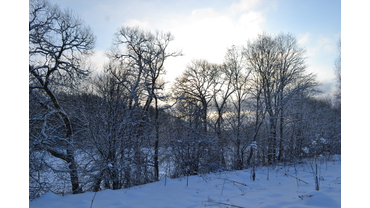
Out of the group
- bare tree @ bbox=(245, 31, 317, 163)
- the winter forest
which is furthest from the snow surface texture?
bare tree @ bbox=(245, 31, 317, 163)

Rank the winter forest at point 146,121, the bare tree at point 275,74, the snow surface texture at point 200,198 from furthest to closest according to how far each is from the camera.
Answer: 1. the bare tree at point 275,74
2. the winter forest at point 146,121
3. the snow surface texture at point 200,198

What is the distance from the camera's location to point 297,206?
316 centimetres

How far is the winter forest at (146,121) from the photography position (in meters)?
7.08

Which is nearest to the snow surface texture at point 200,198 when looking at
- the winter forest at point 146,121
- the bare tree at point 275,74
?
the winter forest at point 146,121

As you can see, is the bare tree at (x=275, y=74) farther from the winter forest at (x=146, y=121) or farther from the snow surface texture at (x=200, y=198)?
the snow surface texture at (x=200, y=198)

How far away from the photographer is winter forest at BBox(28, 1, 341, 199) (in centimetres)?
708

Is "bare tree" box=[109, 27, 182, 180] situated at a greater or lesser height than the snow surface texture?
greater

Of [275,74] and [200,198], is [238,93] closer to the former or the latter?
[275,74]

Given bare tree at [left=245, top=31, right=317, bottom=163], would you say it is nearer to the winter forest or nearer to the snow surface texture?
the winter forest

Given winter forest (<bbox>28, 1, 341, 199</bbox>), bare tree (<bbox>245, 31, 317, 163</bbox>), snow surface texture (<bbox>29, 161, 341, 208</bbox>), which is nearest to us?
snow surface texture (<bbox>29, 161, 341, 208</bbox>)

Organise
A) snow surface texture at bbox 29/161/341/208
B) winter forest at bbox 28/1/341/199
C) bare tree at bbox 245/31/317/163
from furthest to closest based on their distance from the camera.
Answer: bare tree at bbox 245/31/317/163 < winter forest at bbox 28/1/341/199 < snow surface texture at bbox 29/161/341/208

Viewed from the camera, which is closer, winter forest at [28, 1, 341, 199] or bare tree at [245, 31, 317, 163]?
winter forest at [28, 1, 341, 199]
